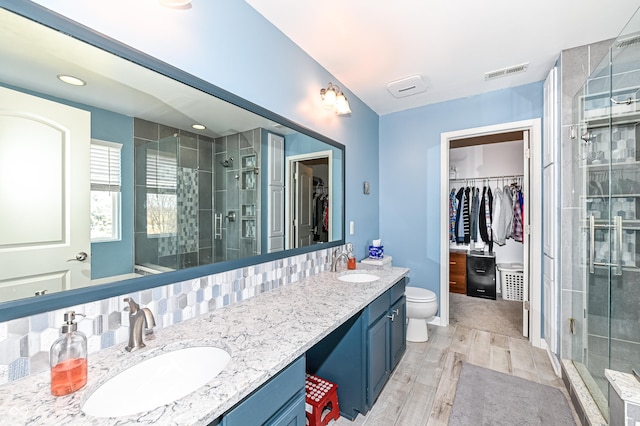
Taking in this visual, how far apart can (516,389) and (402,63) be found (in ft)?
8.44

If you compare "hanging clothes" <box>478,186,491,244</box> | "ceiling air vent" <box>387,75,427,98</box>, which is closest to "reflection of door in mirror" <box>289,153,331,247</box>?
"ceiling air vent" <box>387,75,427,98</box>

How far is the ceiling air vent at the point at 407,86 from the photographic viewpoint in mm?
2439

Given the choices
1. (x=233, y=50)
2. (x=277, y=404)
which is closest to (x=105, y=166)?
(x=233, y=50)

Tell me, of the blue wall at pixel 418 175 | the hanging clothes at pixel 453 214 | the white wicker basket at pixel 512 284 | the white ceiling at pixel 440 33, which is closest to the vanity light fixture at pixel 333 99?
the white ceiling at pixel 440 33

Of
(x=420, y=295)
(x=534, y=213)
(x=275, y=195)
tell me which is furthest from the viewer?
(x=420, y=295)

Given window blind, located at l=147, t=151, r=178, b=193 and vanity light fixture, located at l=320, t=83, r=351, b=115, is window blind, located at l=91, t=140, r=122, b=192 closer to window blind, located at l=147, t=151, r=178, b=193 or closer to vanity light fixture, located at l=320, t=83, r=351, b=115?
window blind, located at l=147, t=151, r=178, b=193

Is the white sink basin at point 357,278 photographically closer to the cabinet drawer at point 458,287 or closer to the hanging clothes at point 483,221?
the cabinet drawer at point 458,287

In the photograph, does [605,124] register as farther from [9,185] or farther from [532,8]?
[9,185]

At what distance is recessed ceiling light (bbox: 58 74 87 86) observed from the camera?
0.91m

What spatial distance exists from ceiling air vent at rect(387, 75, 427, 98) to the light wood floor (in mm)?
2435

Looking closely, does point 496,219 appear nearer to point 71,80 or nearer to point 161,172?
point 161,172

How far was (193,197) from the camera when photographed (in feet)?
4.39

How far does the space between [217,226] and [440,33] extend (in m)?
1.91

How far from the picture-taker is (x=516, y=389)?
1.91 m
